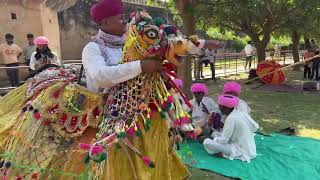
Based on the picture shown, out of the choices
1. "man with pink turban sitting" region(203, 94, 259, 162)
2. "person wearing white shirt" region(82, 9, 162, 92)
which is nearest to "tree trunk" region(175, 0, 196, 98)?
"man with pink turban sitting" region(203, 94, 259, 162)

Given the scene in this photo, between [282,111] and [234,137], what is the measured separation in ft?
13.9

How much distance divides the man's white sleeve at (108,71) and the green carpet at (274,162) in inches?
89.2

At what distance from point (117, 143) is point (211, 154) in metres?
3.54

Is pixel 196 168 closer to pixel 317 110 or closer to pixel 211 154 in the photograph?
pixel 211 154

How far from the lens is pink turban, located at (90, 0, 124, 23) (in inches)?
122

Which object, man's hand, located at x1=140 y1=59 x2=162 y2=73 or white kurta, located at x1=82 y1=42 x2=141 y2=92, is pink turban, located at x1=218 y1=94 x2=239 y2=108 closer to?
white kurta, located at x1=82 y1=42 x2=141 y2=92

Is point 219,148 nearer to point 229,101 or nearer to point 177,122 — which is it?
point 229,101

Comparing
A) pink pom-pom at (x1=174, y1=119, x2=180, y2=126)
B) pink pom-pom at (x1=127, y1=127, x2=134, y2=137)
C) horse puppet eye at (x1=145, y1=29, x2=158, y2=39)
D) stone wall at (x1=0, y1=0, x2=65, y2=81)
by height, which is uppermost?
stone wall at (x1=0, y1=0, x2=65, y2=81)

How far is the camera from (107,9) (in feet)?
10.2

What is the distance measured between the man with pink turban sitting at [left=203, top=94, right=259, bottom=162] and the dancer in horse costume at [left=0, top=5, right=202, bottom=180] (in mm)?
2660

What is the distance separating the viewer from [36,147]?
11.3 ft

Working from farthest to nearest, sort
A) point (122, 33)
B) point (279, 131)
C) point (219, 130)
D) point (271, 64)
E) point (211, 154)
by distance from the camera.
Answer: point (271, 64) → point (279, 131) → point (219, 130) → point (211, 154) → point (122, 33)

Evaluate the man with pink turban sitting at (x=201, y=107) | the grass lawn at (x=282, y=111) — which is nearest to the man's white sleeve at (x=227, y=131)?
the grass lawn at (x=282, y=111)

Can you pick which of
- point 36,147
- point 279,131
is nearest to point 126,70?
point 36,147
